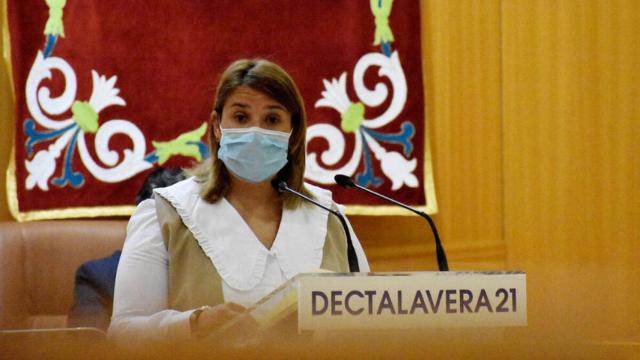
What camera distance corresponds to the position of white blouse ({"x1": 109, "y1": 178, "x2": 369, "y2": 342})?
181 centimetres

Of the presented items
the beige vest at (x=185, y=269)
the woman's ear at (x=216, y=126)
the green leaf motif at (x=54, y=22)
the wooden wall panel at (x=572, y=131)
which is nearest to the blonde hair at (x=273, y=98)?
the woman's ear at (x=216, y=126)

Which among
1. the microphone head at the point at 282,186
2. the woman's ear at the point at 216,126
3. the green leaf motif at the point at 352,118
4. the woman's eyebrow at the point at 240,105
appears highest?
the woman's eyebrow at the point at 240,105

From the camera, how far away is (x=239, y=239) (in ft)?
6.44

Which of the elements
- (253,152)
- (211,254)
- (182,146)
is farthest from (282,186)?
(182,146)

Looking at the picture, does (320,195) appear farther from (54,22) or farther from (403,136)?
(54,22)

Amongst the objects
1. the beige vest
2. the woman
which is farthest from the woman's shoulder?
the beige vest

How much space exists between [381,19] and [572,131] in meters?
0.90

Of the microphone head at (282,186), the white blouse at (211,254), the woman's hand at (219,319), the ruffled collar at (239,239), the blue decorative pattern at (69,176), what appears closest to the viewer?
the woman's hand at (219,319)

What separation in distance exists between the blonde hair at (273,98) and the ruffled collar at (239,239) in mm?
34

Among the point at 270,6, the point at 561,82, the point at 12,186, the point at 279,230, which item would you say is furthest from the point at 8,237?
the point at 561,82

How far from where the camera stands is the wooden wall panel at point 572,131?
3.71m

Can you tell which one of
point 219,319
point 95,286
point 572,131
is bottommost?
point 95,286

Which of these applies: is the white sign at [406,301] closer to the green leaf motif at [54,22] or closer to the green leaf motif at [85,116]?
the green leaf motif at [85,116]

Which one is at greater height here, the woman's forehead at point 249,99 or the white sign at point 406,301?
the woman's forehead at point 249,99
